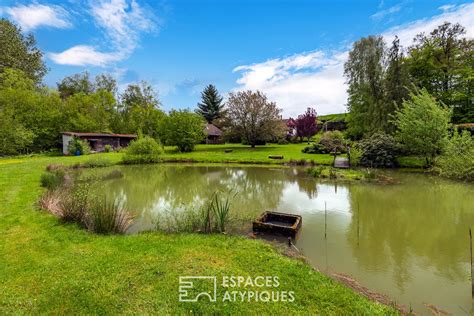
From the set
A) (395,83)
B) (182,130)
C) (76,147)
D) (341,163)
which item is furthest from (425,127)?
(76,147)

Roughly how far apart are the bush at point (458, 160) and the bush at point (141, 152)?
20551 mm

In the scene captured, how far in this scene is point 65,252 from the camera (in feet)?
15.9

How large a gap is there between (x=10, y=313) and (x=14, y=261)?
64.6 inches

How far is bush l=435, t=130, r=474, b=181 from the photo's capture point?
13.2m

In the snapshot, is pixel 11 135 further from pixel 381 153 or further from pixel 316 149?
pixel 381 153

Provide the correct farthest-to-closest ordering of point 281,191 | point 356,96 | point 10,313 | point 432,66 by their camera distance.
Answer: point 356,96 → point 432,66 → point 281,191 → point 10,313

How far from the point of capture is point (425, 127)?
15.8 m

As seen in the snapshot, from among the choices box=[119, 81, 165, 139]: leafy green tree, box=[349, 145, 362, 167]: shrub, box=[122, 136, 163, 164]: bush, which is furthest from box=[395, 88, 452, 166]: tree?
box=[119, 81, 165, 139]: leafy green tree

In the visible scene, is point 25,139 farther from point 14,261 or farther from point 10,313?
point 10,313

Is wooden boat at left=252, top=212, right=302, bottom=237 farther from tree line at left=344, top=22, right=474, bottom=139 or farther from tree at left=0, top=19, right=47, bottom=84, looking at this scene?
tree at left=0, top=19, right=47, bottom=84

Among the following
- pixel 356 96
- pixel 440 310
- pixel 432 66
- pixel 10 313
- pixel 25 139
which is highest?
pixel 432 66

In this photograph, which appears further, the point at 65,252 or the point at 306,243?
the point at 306,243

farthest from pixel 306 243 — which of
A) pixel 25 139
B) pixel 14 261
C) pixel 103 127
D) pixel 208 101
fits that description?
pixel 208 101

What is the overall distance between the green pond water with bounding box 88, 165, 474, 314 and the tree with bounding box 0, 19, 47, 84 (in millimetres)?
29578
